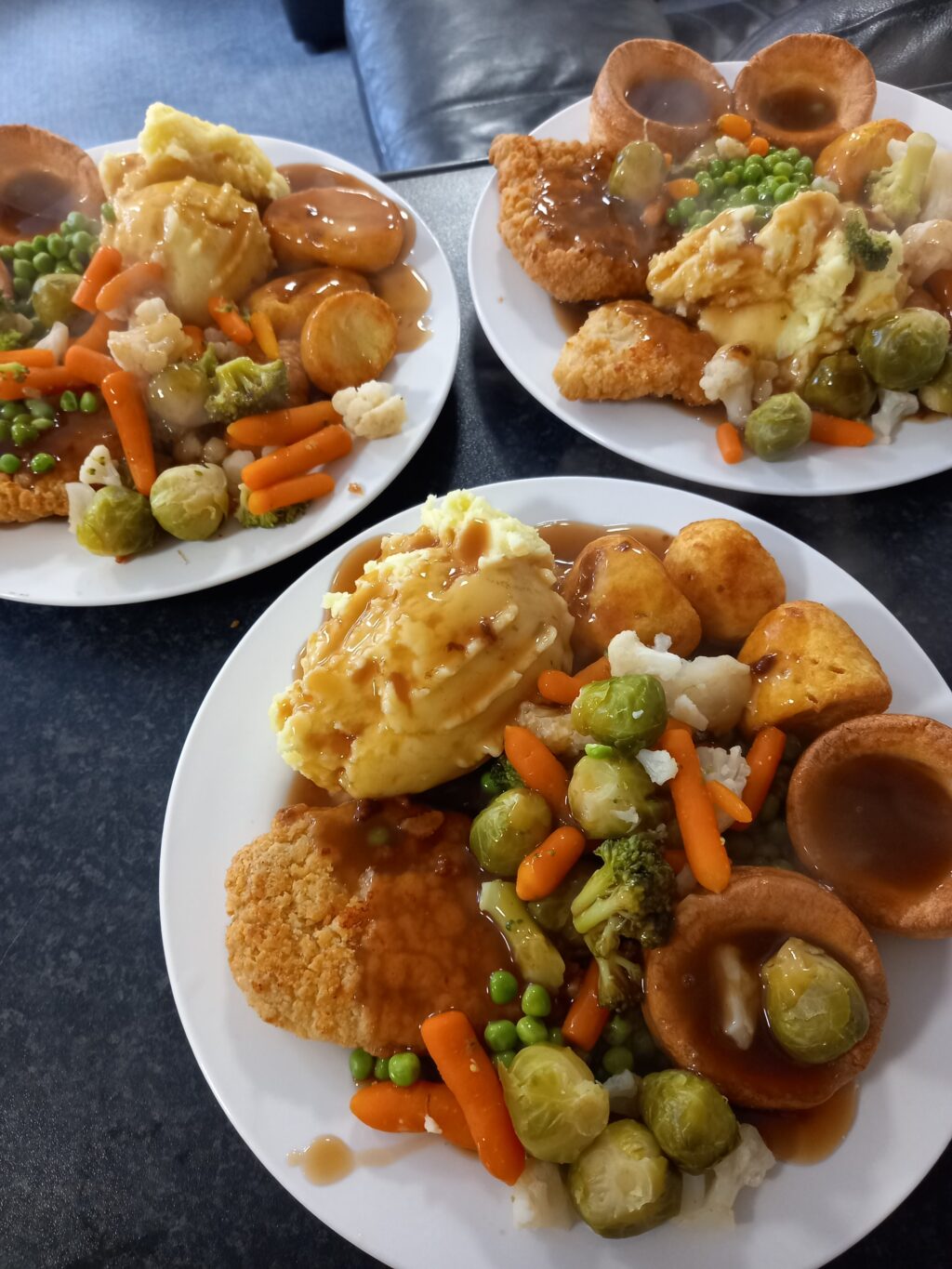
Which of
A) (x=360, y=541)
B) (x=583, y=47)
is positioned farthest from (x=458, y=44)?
(x=360, y=541)

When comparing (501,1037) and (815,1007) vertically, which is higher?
(815,1007)

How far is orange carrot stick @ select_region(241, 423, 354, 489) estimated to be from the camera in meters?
3.14

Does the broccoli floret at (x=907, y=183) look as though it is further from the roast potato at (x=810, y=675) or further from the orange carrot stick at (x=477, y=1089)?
the orange carrot stick at (x=477, y=1089)

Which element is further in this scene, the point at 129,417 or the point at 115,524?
the point at 129,417

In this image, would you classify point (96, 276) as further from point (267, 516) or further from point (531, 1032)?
point (531, 1032)

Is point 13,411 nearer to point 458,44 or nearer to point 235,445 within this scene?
point 235,445

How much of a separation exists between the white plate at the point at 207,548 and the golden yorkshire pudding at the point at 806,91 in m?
2.05

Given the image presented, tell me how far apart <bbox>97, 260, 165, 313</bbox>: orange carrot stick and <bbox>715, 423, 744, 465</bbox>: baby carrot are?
2.40 metres

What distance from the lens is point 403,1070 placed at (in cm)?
205

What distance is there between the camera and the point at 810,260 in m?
3.28

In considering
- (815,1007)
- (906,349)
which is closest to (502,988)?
(815,1007)

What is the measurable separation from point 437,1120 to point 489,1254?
282 mm

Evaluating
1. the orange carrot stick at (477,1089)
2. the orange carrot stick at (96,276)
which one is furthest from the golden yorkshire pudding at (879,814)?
the orange carrot stick at (96,276)

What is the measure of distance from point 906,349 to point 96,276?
3.26 m
